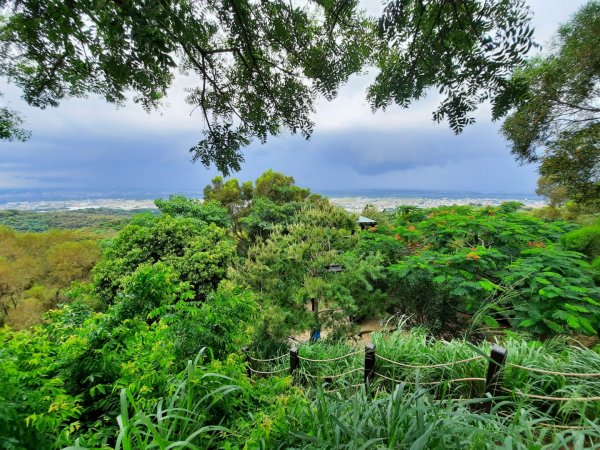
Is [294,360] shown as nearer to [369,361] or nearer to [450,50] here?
[369,361]

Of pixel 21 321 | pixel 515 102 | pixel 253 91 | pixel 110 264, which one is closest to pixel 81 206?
pixel 21 321

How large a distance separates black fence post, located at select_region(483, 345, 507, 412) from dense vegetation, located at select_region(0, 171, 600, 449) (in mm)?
90

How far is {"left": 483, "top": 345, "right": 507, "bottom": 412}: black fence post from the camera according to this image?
6.08 ft

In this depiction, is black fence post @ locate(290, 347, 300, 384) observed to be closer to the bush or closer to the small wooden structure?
the bush

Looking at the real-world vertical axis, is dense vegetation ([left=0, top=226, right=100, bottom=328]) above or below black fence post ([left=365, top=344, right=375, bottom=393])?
below

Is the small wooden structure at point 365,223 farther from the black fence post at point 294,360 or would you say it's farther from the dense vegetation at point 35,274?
the dense vegetation at point 35,274

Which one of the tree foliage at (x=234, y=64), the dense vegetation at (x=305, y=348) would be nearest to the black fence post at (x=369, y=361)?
the dense vegetation at (x=305, y=348)

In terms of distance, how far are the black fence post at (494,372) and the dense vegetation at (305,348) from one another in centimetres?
9

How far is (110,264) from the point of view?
20.7ft

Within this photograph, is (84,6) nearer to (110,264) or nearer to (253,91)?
(253,91)

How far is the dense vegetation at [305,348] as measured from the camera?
4.00 ft

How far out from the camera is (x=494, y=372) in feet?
6.41

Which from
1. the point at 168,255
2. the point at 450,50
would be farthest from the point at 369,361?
the point at 168,255

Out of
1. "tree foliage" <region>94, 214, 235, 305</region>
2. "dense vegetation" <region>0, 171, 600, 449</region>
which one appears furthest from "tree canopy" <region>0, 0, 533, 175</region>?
"tree foliage" <region>94, 214, 235, 305</region>
